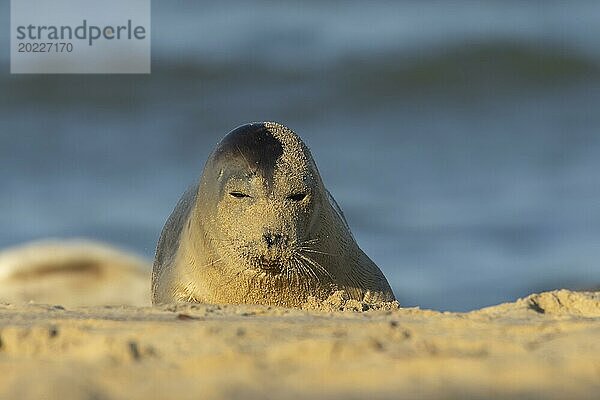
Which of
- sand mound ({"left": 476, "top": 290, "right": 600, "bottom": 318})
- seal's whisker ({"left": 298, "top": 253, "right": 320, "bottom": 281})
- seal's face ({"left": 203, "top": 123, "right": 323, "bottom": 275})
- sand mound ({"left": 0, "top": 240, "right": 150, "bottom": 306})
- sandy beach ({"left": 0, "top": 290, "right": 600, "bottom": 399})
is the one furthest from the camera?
sand mound ({"left": 0, "top": 240, "right": 150, "bottom": 306})

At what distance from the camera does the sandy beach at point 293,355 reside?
9.70 ft

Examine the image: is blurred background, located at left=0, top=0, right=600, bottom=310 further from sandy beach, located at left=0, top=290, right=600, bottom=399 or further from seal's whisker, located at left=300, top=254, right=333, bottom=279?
sandy beach, located at left=0, top=290, right=600, bottom=399

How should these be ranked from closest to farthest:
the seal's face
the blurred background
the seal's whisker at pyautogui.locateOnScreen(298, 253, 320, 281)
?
the seal's face, the seal's whisker at pyautogui.locateOnScreen(298, 253, 320, 281), the blurred background

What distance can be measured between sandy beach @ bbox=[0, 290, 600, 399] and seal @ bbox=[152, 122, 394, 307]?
1.40 meters

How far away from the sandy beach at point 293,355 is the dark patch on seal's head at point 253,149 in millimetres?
1624

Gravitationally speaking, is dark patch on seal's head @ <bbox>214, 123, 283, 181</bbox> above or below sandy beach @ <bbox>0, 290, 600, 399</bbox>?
above

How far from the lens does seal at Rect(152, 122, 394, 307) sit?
5.65 meters

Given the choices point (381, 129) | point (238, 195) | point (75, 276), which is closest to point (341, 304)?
point (238, 195)

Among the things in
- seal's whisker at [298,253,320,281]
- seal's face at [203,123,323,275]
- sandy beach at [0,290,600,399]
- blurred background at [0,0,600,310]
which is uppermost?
blurred background at [0,0,600,310]

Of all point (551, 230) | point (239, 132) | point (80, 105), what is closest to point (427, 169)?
point (551, 230)

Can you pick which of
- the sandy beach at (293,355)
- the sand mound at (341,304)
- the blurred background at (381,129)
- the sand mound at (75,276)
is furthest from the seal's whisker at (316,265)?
the blurred background at (381,129)

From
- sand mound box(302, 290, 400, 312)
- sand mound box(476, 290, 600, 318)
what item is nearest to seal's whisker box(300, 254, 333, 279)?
sand mound box(302, 290, 400, 312)

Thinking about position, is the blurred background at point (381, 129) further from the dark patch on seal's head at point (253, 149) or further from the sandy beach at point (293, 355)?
the sandy beach at point (293, 355)

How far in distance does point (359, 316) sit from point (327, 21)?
16797 mm
